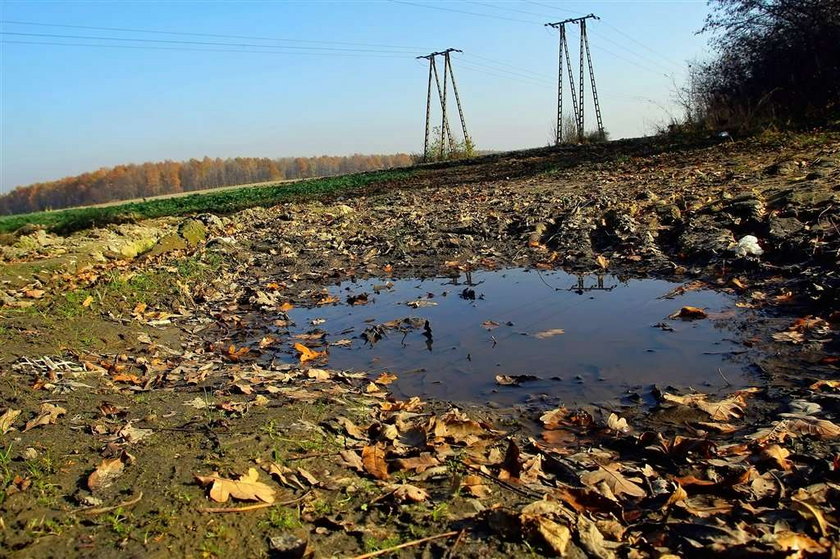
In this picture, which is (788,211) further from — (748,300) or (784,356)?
(784,356)

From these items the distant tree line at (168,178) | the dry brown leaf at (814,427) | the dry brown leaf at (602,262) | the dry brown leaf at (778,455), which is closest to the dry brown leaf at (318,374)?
the dry brown leaf at (778,455)

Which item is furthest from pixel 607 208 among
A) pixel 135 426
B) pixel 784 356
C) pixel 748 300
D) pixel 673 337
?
pixel 135 426

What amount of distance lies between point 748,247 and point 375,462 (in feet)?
17.1

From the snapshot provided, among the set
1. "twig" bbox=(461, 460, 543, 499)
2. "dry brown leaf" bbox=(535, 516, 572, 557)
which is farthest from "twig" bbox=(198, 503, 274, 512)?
"dry brown leaf" bbox=(535, 516, 572, 557)

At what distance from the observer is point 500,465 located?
8.50ft

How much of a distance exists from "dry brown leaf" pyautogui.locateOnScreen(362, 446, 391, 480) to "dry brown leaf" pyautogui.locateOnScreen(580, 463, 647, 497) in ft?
2.81

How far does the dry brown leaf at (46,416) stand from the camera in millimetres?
2891

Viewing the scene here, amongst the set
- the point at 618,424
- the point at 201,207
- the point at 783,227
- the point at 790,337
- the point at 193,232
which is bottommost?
the point at 618,424

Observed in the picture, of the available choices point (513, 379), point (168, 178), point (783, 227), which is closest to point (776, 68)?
point (783, 227)

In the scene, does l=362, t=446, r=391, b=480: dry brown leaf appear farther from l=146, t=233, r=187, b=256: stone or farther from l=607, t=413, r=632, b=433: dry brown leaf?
l=146, t=233, r=187, b=256: stone

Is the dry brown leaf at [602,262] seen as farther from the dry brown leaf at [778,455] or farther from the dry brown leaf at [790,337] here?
the dry brown leaf at [778,455]

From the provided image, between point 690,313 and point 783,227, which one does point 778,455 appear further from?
point 783,227

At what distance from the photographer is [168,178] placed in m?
105

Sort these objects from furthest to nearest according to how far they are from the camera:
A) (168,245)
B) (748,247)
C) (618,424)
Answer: (168,245)
(748,247)
(618,424)
